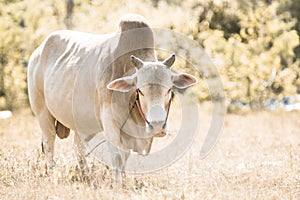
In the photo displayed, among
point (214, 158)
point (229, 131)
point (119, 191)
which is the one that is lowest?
point (229, 131)

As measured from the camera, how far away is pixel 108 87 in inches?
204

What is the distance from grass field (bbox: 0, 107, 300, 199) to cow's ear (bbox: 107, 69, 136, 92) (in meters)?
0.75

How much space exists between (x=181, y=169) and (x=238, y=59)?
27.7ft

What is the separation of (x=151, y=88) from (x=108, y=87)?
0.43m

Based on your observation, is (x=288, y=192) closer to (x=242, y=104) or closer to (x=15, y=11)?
(x=242, y=104)

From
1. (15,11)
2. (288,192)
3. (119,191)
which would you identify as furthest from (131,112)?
(15,11)

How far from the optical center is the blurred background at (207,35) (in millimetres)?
14117

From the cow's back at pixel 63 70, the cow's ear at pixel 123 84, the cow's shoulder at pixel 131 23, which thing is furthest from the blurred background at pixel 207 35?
the cow's ear at pixel 123 84

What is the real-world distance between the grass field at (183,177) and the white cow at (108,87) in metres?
0.26

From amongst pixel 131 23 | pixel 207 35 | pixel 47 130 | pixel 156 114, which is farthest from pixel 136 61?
pixel 207 35

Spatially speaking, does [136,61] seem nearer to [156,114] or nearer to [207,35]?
[156,114]

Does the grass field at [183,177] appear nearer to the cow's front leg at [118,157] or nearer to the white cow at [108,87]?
the cow's front leg at [118,157]

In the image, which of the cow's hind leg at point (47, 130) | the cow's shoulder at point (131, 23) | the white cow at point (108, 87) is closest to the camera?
the white cow at point (108, 87)

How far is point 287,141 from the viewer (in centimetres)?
835
